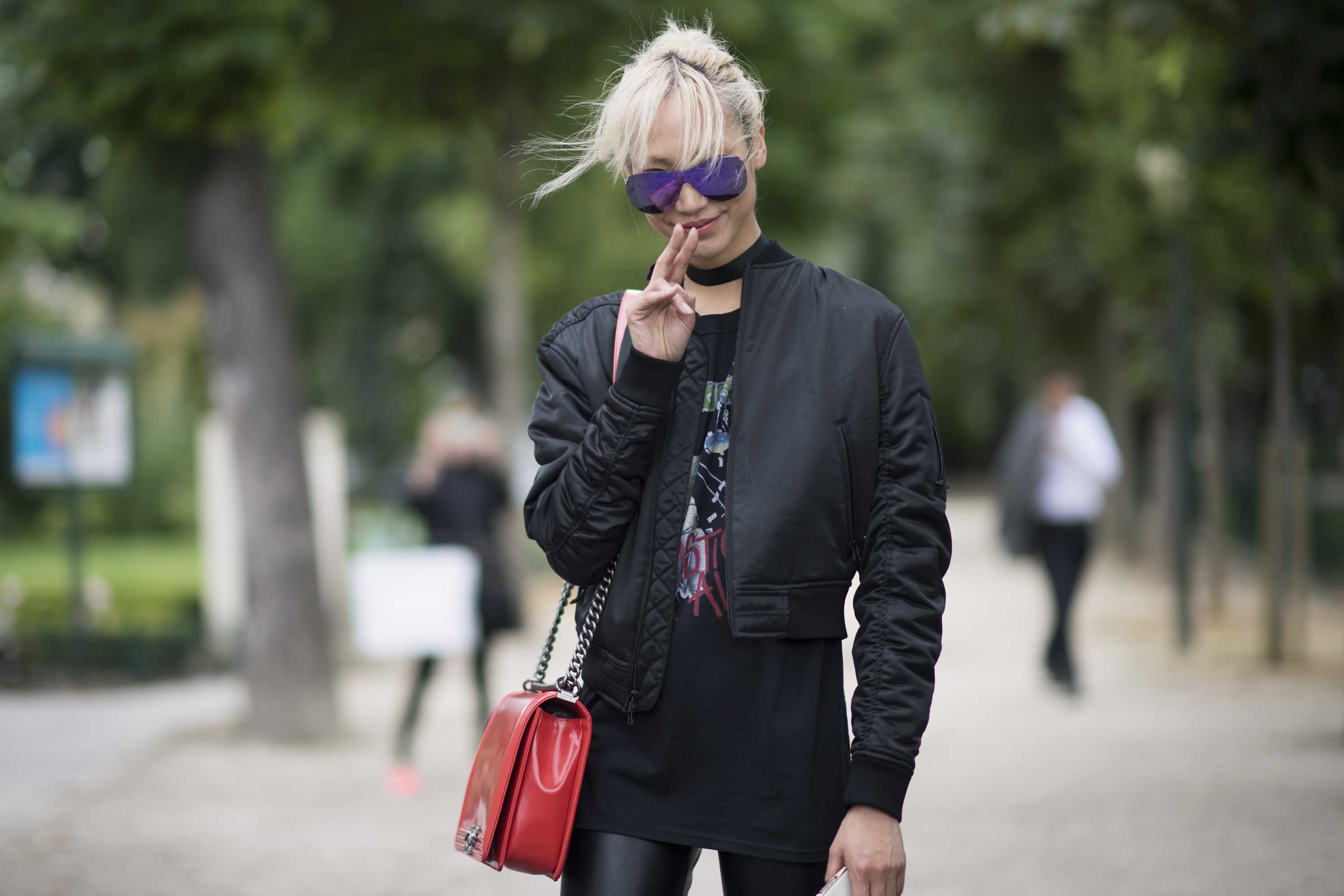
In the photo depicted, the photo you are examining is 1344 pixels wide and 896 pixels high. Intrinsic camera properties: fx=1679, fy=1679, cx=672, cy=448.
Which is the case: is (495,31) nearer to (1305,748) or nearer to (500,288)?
(500,288)

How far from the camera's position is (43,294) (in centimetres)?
2842

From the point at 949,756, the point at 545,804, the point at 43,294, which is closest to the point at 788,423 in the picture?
the point at 545,804

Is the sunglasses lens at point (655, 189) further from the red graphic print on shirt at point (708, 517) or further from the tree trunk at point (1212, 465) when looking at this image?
the tree trunk at point (1212, 465)

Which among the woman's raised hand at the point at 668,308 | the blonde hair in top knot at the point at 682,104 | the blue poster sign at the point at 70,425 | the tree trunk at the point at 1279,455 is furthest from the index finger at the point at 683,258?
the blue poster sign at the point at 70,425

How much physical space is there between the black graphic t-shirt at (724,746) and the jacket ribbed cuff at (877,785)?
0.34 ft

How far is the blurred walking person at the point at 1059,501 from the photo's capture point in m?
10.9

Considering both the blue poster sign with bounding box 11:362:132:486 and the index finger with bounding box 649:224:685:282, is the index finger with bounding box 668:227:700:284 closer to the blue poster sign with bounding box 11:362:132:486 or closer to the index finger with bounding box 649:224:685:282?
the index finger with bounding box 649:224:685:282

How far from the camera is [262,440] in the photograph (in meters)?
10.4

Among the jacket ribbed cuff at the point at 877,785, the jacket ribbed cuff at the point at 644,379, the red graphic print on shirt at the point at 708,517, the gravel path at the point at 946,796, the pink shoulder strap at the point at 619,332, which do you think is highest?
the pink shoulder strap at the point at 619,332

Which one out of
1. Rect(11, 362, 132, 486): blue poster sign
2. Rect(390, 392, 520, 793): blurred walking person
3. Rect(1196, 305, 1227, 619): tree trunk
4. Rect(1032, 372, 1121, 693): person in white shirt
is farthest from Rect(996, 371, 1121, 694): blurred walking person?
Rect(11, 362, 132, 486): blue poster sign

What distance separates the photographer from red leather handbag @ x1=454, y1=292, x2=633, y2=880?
2.48 metres

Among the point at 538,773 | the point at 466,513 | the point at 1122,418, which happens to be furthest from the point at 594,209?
the point at 538,773

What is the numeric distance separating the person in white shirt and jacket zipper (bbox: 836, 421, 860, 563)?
852 centimetres

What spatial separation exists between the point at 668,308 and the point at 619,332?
0.52ft
